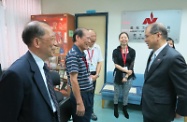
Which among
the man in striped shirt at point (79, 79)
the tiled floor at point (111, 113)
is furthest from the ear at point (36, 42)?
the tiled floor at point (111, 113)

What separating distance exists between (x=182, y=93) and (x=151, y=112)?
35cm

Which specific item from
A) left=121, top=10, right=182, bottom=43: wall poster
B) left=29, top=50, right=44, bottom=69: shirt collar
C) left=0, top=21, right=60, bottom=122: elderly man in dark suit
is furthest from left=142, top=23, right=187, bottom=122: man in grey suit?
left=121, top=10, right=182, bottom=43: wall poster

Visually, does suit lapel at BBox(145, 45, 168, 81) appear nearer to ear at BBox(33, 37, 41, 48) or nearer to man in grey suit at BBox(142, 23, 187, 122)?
man in grey suit at BBox(142, 23, 187, 122)

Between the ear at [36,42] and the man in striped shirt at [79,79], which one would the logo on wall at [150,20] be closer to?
the man in striped shirt at [79,79]

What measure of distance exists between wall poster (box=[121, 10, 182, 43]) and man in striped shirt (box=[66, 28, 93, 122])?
236 centimetres

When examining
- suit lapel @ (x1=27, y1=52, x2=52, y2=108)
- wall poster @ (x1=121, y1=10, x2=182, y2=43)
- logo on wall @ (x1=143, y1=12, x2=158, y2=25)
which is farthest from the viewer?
logo on wall @ (x1=143, y1=12, x2=158, y2=25)

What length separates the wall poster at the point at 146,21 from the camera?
350 cm

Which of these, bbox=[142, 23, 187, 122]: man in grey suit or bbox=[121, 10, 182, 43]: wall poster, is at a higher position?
bbox=[121, 10, 182, 43]: wall poster

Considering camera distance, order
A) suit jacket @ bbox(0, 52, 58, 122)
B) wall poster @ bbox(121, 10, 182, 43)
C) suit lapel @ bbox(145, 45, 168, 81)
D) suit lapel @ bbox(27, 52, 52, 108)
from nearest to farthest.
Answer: suit jacket @ bbox(0, 52, 58, 122) < suit lapel @ bbox(27, 52, 52, 108) < suit lapel @ bbox(145, 45, 168, 81) < wall poster @ bbox(121, 10, 182, 43)

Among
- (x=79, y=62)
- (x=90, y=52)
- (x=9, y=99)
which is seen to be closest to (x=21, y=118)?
(x=9, y=99)

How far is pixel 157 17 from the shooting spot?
3605 millimetres

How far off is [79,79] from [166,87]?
88 cm

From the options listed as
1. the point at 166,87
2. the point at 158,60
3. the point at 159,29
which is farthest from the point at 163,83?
the point at 159,29

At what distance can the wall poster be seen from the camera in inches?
138
